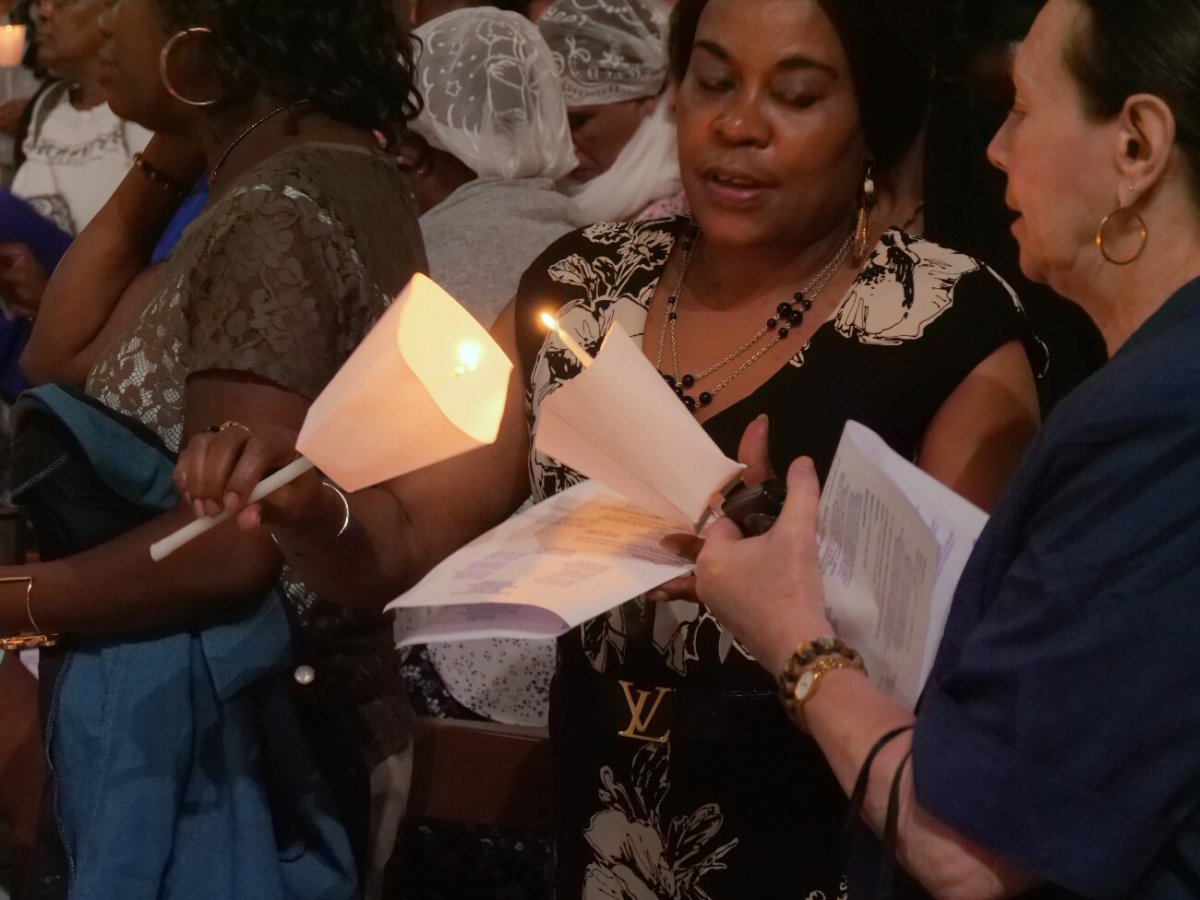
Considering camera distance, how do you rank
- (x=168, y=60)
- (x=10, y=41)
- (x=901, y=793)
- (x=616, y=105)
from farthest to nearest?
(x=616, y=105) → (x=10, y=41) → (x=168, y=60) → (x=901, y=793)

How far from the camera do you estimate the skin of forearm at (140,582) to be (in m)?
1.47

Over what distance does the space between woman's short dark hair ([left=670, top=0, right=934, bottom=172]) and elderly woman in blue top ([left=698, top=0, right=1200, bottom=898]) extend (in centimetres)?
39

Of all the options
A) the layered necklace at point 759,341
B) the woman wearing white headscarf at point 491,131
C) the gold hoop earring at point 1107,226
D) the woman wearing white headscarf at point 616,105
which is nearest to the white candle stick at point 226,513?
the layered necklace at point 759,341

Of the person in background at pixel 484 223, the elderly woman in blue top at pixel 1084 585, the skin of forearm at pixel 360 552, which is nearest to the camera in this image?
the elderly woman in blue top at pixel 1084 585

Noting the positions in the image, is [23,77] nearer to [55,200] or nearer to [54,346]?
[55,200]

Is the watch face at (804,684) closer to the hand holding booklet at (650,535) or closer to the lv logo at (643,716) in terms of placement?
the hand holding booklet at (650,535)

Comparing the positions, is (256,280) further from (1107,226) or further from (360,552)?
(1107,226)

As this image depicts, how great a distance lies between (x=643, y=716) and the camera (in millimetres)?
1461

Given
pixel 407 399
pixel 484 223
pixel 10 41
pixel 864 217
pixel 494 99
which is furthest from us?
pixel 10 41

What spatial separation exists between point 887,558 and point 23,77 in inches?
128

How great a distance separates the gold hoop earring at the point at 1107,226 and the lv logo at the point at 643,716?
668 millimetres

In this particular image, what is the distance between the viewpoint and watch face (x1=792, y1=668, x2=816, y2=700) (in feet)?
3.43

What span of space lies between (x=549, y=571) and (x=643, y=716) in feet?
1.08

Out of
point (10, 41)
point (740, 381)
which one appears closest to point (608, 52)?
point (10, 41)
